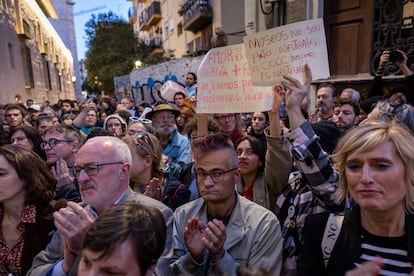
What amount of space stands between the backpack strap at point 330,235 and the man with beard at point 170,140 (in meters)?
1.79

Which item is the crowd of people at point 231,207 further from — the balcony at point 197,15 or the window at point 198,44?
the window at point 198,44

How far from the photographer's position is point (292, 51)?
231cm

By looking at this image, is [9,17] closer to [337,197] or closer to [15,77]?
[15,77]

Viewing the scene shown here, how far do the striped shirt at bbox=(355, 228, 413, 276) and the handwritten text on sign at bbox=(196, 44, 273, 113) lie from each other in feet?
5.01

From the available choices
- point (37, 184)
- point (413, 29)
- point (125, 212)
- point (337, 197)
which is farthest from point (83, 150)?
point (413, 29)

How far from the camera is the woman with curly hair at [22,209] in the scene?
1.82 meters

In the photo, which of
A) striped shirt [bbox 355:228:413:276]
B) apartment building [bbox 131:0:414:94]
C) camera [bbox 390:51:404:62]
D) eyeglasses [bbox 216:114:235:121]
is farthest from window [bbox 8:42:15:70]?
striped shirt [bbox 355:228:413:276]

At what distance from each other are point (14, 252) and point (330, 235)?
1729 mm

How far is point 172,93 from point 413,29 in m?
4.67

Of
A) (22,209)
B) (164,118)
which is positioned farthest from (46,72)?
(22,209)

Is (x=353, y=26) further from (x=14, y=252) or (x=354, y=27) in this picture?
(x=14, y=252)

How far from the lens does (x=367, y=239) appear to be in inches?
52.5

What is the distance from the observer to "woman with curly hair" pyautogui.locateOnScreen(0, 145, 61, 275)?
182 centimetres

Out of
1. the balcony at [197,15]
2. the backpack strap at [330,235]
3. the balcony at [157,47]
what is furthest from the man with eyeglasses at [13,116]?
the balcony at [157,47]
